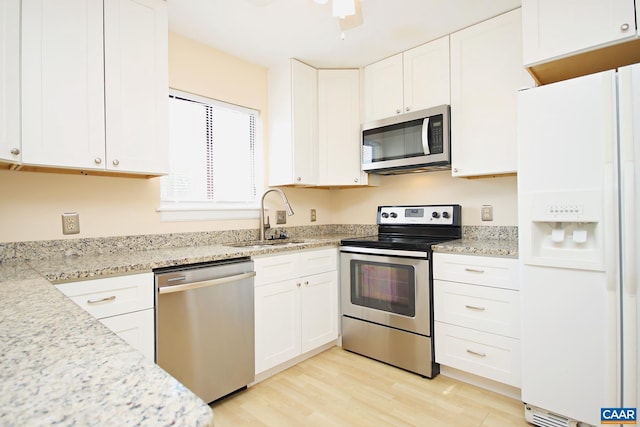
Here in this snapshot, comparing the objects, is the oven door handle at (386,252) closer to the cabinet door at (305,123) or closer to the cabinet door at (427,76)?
the cabinet door at (305,123)

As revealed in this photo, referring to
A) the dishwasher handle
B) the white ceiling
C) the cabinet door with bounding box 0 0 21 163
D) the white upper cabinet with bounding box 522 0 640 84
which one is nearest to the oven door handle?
the dishwasher handle

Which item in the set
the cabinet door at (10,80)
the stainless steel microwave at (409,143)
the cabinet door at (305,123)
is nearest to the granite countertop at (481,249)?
the stainless steel microwave at (409,143)

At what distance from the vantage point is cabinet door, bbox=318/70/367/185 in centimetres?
291

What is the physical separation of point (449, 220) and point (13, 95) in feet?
8.72

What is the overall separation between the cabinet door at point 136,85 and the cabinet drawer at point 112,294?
0.62 metres

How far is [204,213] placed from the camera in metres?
2.44

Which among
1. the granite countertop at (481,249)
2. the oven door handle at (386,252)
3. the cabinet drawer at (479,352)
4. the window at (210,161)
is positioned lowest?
the cabinet drawer at (479,352)

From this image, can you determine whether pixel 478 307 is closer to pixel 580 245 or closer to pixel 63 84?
pixel 580 245

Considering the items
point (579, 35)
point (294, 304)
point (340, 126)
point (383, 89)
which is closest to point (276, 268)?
point (294, 304)

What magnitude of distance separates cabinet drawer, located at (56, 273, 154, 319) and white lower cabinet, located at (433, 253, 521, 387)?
A: 5.61 ft

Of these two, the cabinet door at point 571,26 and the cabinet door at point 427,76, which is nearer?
the cabinet door at point 571,26

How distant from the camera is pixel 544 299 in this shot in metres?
1.65

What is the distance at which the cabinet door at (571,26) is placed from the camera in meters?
1.54

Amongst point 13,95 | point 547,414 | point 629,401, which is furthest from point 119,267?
point 629,401
